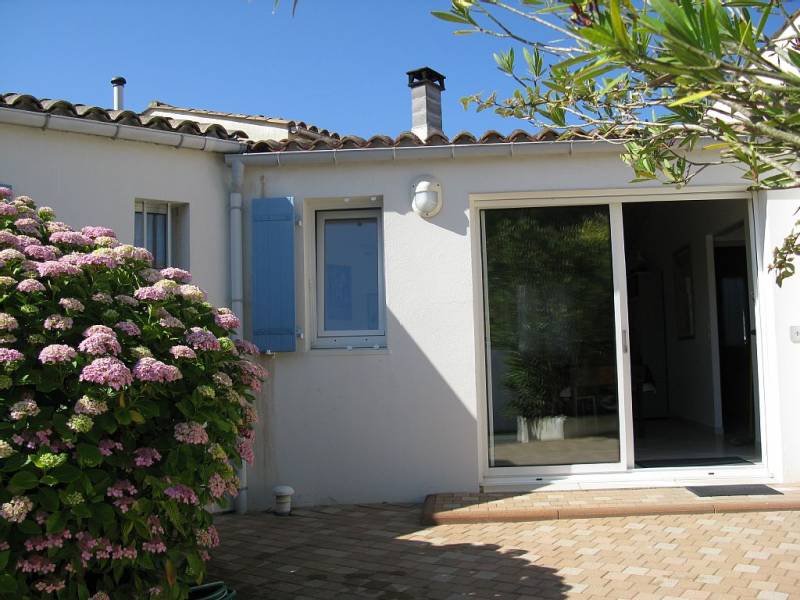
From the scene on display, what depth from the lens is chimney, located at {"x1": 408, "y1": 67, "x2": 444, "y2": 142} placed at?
9.29 metres

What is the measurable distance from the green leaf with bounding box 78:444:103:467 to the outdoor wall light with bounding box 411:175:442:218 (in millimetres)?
4284

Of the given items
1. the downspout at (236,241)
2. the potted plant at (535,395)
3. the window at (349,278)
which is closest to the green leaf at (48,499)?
the downspout at (236,241)

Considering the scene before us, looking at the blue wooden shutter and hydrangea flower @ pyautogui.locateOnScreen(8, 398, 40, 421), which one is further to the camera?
the blue wooden shutter

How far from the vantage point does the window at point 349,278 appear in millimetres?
7297

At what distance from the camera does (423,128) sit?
30.6 feet

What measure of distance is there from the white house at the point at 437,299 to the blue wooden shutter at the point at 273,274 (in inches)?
0.6

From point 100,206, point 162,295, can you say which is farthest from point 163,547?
point 100,206

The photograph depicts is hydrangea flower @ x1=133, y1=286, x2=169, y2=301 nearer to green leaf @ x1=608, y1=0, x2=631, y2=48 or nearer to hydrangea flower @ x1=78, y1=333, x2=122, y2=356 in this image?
hydrangea flower @ x1=78, y1=333, x2=122, y2=356

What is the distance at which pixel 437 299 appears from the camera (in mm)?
7031

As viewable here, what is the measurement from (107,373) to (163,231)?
3.79 metres

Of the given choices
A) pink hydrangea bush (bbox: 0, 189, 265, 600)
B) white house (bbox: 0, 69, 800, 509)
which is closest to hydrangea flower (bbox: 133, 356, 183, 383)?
pink hydrangea bush (bbox: 0, 189, 265, 600)

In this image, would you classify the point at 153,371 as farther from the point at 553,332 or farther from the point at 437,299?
the point at 553,332

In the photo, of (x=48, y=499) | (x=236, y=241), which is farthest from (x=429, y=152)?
(x=48, y=499)

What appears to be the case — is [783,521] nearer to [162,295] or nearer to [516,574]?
[516,574]
